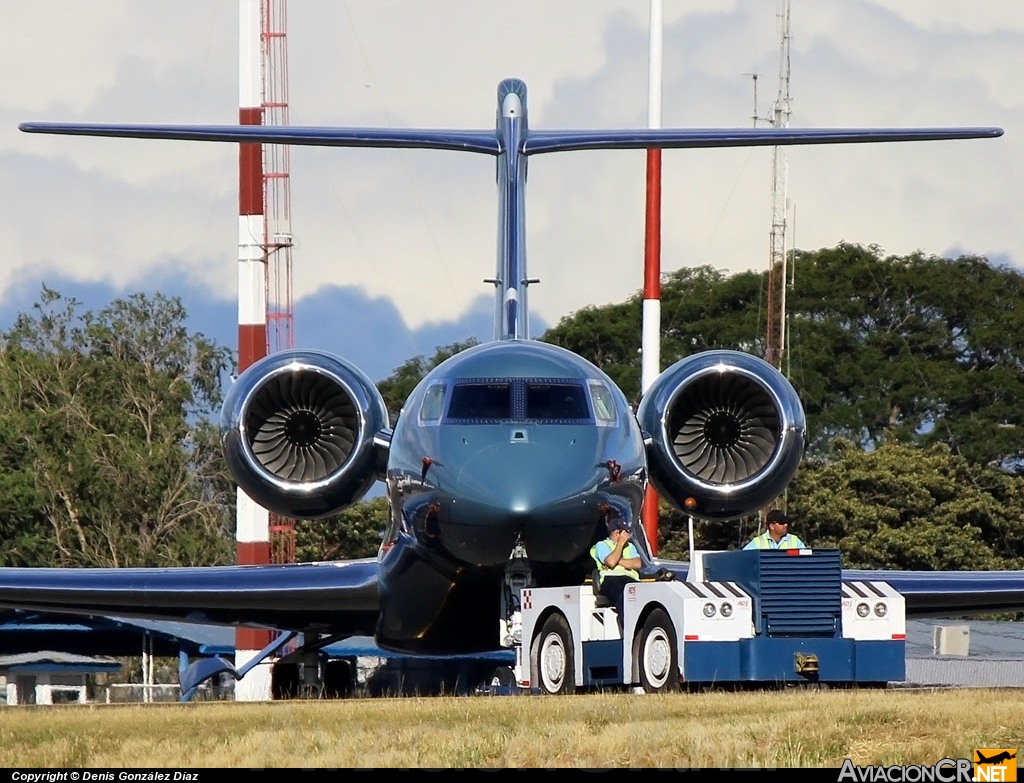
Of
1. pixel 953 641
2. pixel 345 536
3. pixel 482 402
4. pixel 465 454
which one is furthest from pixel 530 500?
pixel 345 536

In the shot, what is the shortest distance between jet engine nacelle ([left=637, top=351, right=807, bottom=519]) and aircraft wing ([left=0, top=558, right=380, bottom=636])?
10.6ft

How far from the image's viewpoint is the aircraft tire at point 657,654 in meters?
14.7

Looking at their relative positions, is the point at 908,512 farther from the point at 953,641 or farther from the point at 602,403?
the point at 602,403

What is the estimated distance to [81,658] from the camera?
132ft

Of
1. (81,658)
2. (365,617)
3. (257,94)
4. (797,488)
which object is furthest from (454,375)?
(797,488)

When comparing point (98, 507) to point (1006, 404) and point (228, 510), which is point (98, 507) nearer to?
point (228, 510)

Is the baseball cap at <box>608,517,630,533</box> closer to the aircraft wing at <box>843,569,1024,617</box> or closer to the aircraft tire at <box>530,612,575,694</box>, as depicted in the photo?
the aircraft tire at <box>530,612,575,694</box>

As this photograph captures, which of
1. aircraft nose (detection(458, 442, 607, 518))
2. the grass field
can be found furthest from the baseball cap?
the grass field

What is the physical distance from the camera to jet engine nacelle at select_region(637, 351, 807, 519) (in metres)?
20.7

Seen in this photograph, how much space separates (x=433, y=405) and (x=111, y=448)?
122ft

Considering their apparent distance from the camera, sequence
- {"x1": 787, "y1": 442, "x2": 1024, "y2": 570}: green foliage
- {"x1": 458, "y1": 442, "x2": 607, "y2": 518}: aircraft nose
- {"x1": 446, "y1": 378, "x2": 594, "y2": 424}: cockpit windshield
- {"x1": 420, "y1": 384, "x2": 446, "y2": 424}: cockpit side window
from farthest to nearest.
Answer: {"x1": 787, "y1": 442, "x2": 1024, "y2": 570}: green foliage → {"x1": 420, "y1": 384, "x2": 446, "y2": 424}: cockpit side window → {"x1": 446, "y1": 378, "x2": 594, "y2": 424}: cockpit windshield → {"x1": 458, "y1": 442, "x2": 607, "y2": 518}: aircraft nose

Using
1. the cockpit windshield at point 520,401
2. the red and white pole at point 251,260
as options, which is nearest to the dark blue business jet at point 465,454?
the cockpit windshield at point 520,401

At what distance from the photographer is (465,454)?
17.9 m

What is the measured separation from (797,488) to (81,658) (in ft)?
68.5
